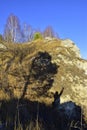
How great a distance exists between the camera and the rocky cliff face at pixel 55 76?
7723 mm

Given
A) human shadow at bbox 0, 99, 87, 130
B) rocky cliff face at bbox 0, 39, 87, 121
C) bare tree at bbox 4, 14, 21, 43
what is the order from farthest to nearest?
bare tree at bbox 4, 14, 21, 43 < rocky cliff face at bbox 0, 39, 87, 121 < human shadow at bbox 0, 99, 87, 130

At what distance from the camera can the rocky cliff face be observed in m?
7.72

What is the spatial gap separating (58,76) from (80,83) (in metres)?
0.62

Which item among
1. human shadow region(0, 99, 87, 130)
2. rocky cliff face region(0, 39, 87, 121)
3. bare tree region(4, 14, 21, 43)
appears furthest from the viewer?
bare tree region(4, 14, 21, 43)

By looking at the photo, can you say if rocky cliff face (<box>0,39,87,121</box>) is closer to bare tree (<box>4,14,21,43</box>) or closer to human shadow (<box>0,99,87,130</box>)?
human shadow (<box>0,99,87,130</box>)

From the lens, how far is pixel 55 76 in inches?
336

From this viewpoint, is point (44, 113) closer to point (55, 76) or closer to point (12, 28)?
point (55, 76)

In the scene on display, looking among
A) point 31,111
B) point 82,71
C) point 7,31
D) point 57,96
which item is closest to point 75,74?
point 82,71

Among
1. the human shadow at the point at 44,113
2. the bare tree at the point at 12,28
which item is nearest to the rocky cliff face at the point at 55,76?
the human shadow at the point at 44,113

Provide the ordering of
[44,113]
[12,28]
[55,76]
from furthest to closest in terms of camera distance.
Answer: [12,28], [55,76], [44,113]

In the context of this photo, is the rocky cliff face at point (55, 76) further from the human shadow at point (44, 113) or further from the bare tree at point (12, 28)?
the bare tree at point (12, 28)

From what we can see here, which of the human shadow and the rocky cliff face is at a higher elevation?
the rocky cliff face

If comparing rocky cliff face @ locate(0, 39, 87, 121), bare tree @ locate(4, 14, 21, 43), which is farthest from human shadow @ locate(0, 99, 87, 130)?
bare tree @ locate(4, 14, 21, 43)

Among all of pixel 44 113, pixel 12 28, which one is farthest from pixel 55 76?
pixel 12 28
